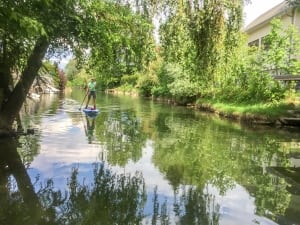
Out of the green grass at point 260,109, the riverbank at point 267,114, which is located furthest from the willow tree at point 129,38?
the green grass at point 260,109

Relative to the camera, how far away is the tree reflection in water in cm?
720

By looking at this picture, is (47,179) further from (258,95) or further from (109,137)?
(258,95)

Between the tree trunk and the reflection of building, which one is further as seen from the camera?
the reflection of building

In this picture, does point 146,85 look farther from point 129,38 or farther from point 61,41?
point 61,41

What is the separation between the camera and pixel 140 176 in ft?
34.2

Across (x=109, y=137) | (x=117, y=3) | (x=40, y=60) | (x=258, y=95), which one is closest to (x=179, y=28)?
(x=117, y=3)

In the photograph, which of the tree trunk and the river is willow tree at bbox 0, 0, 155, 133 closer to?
the tree trunk

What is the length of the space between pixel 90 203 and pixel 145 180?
230 centimetres

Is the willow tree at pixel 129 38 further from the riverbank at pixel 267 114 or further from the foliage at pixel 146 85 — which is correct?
the foliage at pixel 146 85

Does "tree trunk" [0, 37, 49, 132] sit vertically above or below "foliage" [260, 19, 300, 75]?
below

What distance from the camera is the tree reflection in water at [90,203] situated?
23.6ft

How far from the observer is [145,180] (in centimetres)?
1005

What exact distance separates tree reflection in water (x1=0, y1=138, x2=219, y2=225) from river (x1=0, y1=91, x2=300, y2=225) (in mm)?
16

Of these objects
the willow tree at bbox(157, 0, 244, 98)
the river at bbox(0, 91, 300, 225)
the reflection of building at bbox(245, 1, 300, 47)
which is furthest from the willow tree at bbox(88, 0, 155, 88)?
the reflection of building at bbox(245, 1, 300, 47)
